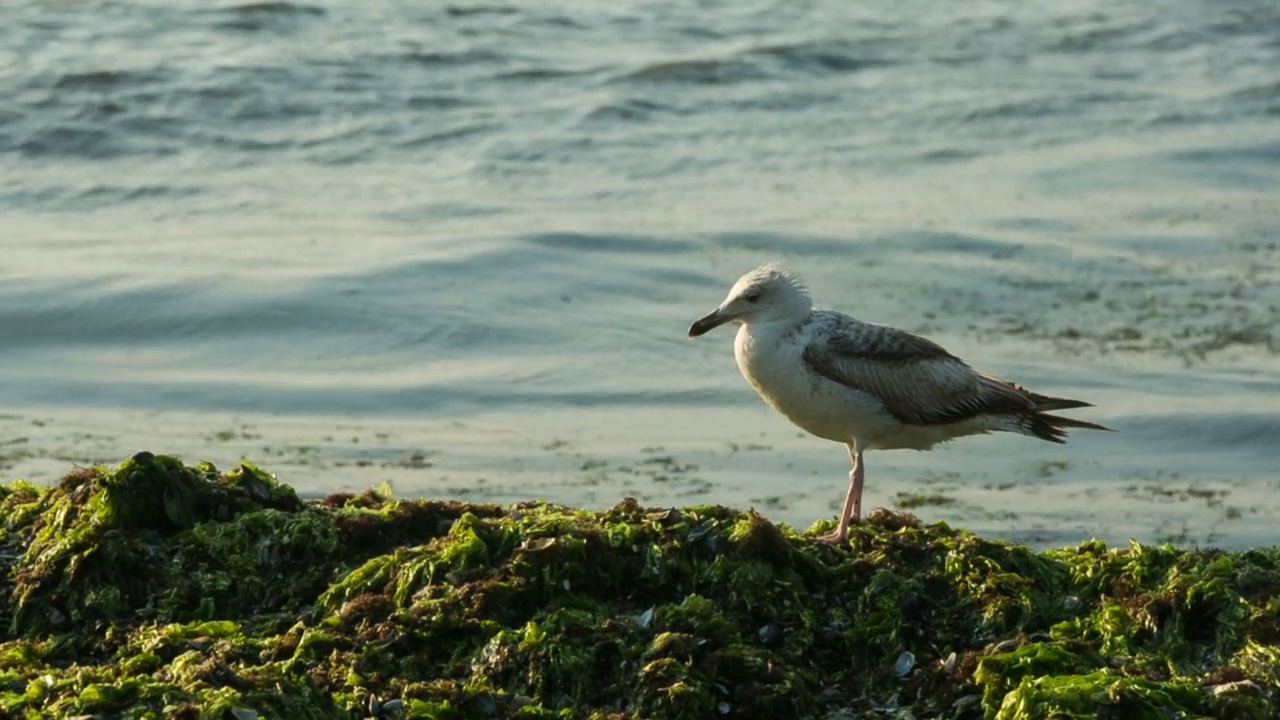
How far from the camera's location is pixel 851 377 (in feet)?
25.4

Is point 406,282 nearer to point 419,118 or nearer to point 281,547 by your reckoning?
point 419,118

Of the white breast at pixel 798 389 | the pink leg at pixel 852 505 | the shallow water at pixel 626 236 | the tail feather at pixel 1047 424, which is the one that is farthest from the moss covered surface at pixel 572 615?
the shallow water at pixel 626 236

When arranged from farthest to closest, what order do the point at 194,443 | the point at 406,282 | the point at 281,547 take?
the point at 406,282, the point at 194,443, the point at 281,547

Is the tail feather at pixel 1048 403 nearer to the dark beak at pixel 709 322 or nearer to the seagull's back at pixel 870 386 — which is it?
the seagull's back at pixel 870 386

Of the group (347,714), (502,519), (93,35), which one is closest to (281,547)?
(502,519)

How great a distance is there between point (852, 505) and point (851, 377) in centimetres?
78

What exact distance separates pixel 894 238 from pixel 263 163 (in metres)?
6.26

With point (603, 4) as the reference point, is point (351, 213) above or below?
below

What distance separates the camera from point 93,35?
20.5 meters

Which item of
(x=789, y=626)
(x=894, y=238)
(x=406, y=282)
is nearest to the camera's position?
(x=789, y=626)

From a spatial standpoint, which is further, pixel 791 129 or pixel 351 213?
pixel 791 129

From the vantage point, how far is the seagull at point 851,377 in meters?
7.75

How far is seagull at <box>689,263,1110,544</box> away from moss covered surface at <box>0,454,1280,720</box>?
46.8 inches

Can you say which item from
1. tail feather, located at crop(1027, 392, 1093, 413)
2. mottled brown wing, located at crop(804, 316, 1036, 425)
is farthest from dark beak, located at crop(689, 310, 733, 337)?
tail feather, located at crop(1027, 392, 1093, 413)
